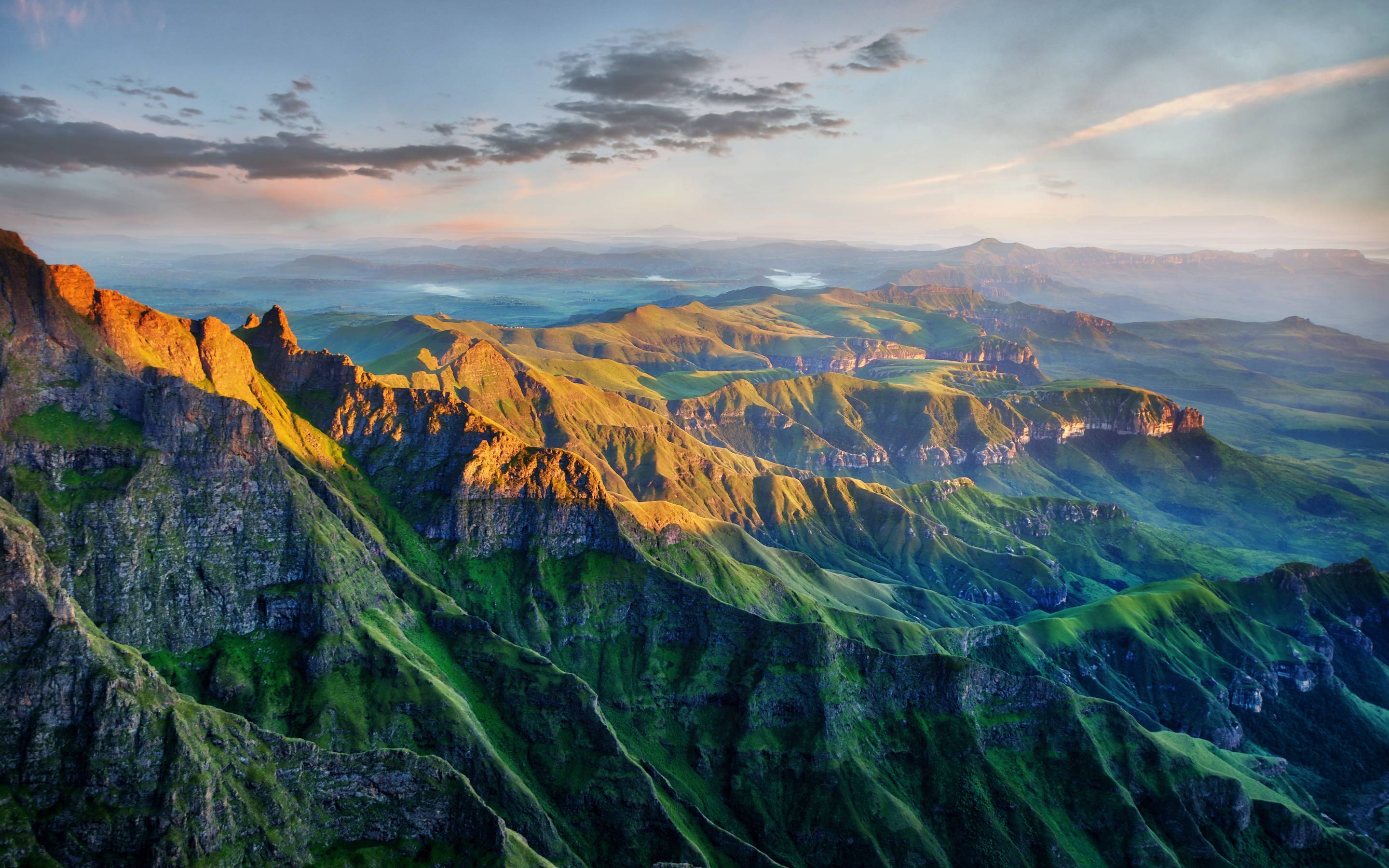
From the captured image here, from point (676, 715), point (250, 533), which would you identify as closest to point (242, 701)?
point (250, 533)

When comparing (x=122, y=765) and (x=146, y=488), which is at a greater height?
(x=146, y=488)

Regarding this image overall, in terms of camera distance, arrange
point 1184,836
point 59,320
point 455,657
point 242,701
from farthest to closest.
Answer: point 1184,836 < point 455,657 < point 59,320 < point 242,701

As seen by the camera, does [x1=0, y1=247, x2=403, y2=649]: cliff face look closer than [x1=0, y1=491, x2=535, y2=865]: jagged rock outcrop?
No

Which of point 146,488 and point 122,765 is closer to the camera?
point 122,765

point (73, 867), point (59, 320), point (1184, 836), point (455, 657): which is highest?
point (59, 320)

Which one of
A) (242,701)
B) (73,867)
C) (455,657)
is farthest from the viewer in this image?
(455,657)

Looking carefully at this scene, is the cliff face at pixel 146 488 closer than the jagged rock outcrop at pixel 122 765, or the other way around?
the jagged rock outcrop at pixel 122 765

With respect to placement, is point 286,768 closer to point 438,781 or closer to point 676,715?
point 438,781

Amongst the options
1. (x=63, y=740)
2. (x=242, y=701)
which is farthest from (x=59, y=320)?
(x=63, y=740)

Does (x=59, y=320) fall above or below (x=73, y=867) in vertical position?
above

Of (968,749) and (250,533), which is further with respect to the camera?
(968,749)
